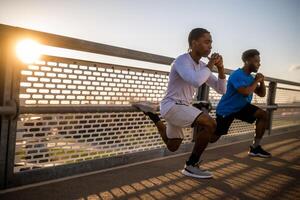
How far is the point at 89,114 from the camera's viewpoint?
374 centimetres

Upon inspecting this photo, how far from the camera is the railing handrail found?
2.87 meters

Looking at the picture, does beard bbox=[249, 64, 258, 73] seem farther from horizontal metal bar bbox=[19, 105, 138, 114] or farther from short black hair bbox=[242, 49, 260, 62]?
horizontal metal bar bbox=[19, 105, 138, 114]

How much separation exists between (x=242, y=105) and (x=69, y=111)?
3204mm

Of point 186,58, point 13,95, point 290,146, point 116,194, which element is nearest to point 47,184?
point 116,194

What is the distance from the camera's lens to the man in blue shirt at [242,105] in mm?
5539

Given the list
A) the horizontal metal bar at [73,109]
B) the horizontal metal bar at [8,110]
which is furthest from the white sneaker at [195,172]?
the horizontal metal bar at [8,110]

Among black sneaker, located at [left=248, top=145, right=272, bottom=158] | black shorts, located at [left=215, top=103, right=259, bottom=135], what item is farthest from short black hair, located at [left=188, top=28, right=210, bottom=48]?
black sneaker, located at [left=248, top=145, right=272, bottom=158]

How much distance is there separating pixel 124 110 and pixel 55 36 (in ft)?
4.38

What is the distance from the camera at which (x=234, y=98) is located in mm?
5672

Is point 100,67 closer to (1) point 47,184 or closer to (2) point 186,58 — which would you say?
(2) point 186,58

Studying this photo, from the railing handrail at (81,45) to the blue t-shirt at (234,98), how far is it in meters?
1.40

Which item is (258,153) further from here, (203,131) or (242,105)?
(203,131)

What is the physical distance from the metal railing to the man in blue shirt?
1.33 m

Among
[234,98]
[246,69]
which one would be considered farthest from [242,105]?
[246,69]
